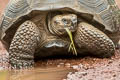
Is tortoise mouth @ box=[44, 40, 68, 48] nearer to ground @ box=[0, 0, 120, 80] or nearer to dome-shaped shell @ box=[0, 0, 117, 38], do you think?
ground @ box=[0, 0, 120, 80]

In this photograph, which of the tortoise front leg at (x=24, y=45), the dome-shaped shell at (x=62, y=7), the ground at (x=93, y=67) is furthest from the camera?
the dome-shaped shell at (x=62, y=7)

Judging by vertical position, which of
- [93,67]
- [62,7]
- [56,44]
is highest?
[62,7]

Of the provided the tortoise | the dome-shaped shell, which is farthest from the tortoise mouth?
the dome-shaped shell

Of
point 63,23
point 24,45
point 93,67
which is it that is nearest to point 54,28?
point 63,23

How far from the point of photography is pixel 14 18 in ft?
18.4

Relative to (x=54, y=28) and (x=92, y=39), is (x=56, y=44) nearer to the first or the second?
(x=54, y=28)

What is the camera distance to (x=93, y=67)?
482 centimetres

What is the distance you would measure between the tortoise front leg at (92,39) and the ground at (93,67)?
5.3 inches

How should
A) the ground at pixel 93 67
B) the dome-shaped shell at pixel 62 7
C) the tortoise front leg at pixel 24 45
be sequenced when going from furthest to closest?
the dome-shaped shell at pixel 62 7, the tortoise front leg at pixel 24 45, the ground at pixel 93 67

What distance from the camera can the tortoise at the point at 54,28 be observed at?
5395 millimetres

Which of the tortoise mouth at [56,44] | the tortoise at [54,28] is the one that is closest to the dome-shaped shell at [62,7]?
the tortoise at [54,28]

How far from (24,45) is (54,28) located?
455mm

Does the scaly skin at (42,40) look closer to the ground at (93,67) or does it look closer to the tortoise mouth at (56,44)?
the tortoise mouth at (56,44)

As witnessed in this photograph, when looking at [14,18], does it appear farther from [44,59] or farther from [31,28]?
[44,59]
